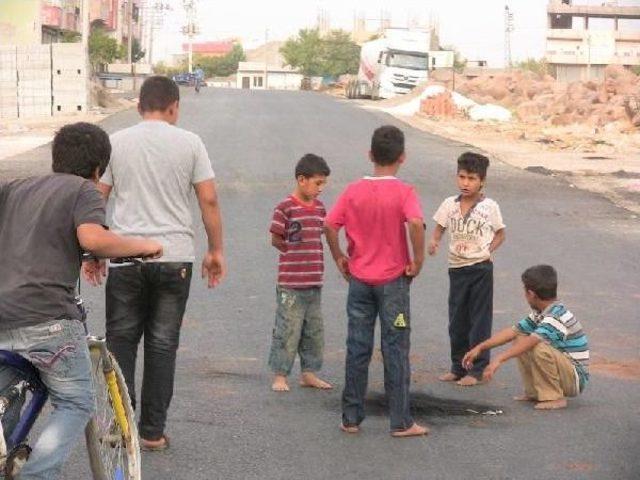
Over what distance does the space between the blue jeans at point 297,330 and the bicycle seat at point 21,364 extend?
10.8 feet

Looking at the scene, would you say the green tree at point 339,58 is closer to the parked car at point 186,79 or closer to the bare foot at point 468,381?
the parked car at point 186,79

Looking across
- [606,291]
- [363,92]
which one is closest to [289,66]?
[363,92]

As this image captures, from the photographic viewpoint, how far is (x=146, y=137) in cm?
618

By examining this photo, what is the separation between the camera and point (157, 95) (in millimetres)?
6262

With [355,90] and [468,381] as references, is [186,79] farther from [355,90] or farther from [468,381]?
[468,381]

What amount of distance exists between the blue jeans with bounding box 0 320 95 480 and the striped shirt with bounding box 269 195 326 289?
3105 mm

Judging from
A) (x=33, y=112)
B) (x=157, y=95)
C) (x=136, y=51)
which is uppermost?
(x=136, y=51)

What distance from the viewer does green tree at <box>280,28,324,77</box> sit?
506ft

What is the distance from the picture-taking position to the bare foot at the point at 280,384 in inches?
304

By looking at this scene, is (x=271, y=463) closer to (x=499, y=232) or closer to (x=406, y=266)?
(x=406, y=266)

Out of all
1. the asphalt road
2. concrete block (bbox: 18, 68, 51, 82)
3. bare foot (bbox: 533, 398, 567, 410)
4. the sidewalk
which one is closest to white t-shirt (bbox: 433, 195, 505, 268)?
the asphalt road

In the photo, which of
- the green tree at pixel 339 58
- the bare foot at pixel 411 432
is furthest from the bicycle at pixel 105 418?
the green tree at pixel 339 58

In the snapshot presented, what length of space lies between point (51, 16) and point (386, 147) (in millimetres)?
75097

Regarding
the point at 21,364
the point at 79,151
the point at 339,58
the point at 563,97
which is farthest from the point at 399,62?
the point at 339,58
